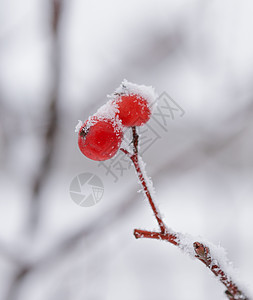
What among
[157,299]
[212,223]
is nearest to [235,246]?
[212,223]

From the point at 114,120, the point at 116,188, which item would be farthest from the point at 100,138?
the point at 116,188

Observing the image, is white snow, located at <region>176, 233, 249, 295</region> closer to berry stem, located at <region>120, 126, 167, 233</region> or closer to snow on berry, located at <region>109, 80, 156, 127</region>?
berry stem, located at <region>120, 126, 167, 233</region>

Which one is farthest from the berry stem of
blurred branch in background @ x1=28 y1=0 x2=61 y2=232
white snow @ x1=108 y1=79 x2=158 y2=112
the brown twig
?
blurred branch in background @ x1=28 y1=0 x2=61 y2=232

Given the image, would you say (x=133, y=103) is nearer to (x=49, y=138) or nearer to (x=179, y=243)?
(x=179, y=243)

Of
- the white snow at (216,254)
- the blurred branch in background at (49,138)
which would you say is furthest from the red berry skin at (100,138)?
the blurred branch in background at (49,138)

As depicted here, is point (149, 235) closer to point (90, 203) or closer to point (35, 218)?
point (90, 203)

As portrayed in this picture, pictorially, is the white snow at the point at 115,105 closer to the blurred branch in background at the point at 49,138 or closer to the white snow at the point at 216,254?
the white snow at the point at 216,254
